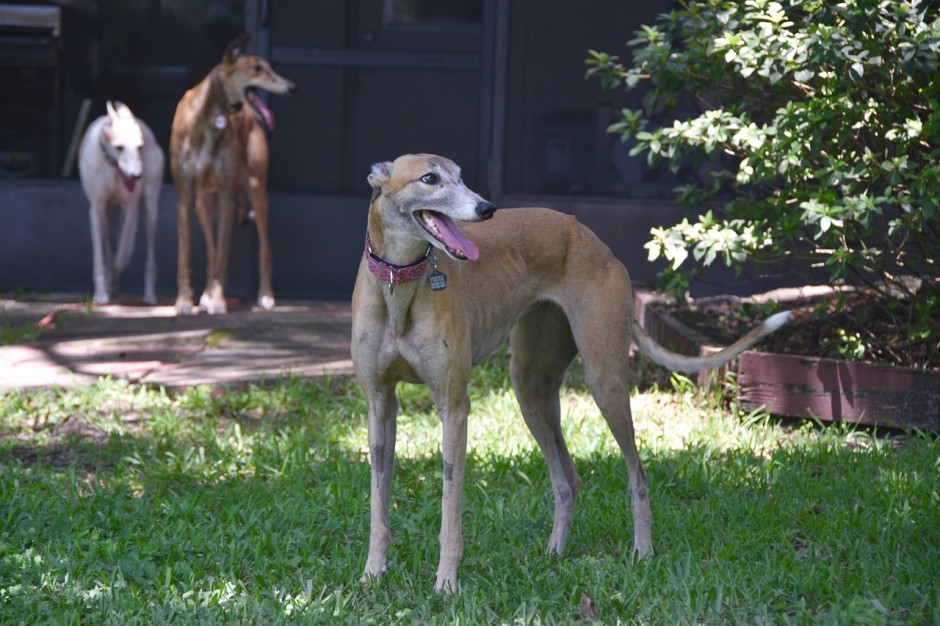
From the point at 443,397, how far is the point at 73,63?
701 centimetres

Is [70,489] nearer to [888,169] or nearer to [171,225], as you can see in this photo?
[888,169]

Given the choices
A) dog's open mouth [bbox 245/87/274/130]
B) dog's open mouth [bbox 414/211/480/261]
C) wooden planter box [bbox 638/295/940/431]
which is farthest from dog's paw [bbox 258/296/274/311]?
dog's open mouth [bbox 414/211/480/261]

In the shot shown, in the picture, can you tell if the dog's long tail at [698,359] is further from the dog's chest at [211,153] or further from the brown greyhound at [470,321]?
the dog's chest at [211,153]

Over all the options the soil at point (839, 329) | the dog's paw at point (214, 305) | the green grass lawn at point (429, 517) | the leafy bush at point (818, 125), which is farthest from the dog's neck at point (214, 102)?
the soil at point (839, 329)

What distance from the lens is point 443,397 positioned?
11.8ft

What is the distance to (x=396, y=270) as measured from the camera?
3.47 metres

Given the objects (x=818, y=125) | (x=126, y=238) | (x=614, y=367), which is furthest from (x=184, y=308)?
(x=614, y=367)

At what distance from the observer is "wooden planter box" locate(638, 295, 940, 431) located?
530cm

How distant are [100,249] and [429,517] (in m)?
5.17

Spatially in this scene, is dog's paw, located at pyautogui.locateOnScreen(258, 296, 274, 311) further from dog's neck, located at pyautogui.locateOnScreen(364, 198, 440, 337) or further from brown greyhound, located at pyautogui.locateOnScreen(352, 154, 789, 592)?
dog's neck, located at pyautogui.locateOnScreen(364, 198, 440, 337)

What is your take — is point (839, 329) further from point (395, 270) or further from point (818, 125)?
point (395, 270)

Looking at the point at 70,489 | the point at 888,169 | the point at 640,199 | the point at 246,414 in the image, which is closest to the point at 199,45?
the point at 640,199

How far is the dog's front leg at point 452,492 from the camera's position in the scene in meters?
3.54

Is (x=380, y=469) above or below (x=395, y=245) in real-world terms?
below
